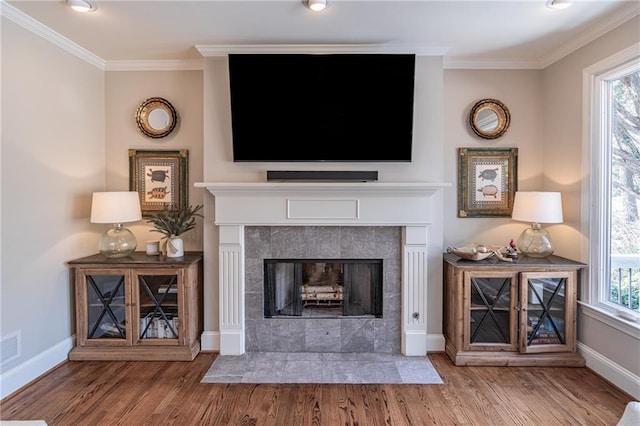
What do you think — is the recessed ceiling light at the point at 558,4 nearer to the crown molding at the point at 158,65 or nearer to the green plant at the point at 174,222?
the crown molding at the point at 158,65

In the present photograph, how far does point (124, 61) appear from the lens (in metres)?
3.19

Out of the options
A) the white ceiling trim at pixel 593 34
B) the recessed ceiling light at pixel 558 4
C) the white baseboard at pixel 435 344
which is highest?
the recessed ceiling light at pixel 558 4

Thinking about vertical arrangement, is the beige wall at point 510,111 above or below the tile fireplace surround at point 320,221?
above

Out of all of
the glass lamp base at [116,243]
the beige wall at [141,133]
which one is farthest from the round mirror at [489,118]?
the glass lamp base at [116,243]

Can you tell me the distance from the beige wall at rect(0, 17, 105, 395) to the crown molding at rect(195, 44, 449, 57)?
1131 mm

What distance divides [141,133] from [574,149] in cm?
373

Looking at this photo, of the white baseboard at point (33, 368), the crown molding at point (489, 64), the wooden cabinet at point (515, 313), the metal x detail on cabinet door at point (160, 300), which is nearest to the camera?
the white baseboard at point (33, 368)

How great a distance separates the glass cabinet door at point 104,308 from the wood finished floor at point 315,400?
265 millimetres

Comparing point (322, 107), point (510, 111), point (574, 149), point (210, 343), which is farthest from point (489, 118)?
point (210, 343)

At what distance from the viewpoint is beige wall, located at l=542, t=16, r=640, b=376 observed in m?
2.40

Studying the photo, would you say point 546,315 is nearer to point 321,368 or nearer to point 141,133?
point 321,368

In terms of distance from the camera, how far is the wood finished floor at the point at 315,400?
2113 millimetres

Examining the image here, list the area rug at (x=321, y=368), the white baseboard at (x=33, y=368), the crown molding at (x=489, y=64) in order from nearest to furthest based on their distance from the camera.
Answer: the white baseboard at (x=33, y=368) < the area rug at (x=321, y=368) < the crown molding at (x=489, y=64)

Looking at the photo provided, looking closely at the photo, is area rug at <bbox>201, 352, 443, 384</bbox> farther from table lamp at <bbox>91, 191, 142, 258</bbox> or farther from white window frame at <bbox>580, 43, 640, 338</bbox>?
white window frame at <bbox>580, 43, 640, 338</bbox>
